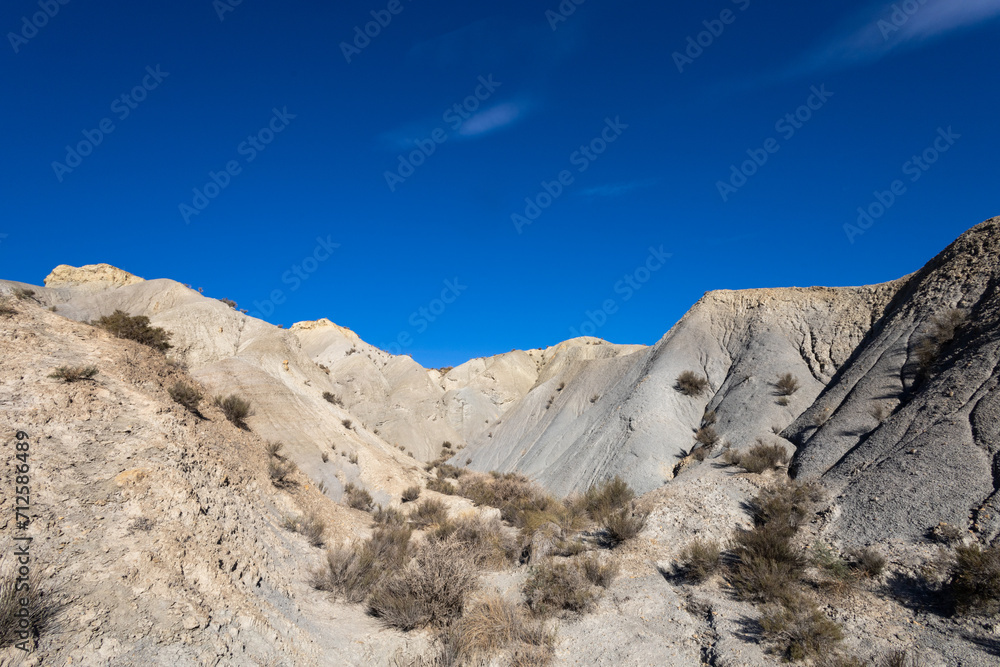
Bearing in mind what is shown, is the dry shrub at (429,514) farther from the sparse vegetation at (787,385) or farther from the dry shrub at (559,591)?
the sparse vegetation at (787,385)

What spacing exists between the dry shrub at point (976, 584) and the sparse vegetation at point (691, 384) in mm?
18498

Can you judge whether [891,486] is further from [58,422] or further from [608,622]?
[58,422]

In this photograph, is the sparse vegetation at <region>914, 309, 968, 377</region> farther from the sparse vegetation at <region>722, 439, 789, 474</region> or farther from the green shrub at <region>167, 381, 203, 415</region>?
the green shrub at <region>167, 381, 203, 415</region>

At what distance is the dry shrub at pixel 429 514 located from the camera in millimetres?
14625

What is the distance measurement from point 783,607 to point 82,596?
910cm

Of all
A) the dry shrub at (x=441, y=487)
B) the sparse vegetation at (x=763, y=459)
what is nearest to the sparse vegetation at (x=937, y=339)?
the sparse vegetation at (x=763, y=459)

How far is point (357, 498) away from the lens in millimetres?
16906

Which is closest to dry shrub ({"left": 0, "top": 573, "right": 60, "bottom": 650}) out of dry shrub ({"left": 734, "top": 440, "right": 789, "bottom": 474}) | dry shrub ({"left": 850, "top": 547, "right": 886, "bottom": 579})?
dry shrub ({"left": 850, "top": 547, "right": 886, "bottom": 579})

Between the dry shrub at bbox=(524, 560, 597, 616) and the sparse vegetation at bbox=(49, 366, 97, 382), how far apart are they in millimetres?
9035

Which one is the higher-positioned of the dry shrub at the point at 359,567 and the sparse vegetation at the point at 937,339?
the sparse vegetation at the point at 937,339

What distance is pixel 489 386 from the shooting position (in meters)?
54.1

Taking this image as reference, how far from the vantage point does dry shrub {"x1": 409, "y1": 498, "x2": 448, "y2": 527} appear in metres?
14.6

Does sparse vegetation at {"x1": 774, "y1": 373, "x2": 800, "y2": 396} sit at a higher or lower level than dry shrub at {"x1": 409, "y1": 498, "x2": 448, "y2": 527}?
higher

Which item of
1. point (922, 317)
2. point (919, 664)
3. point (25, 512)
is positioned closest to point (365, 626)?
point (25, 512)
